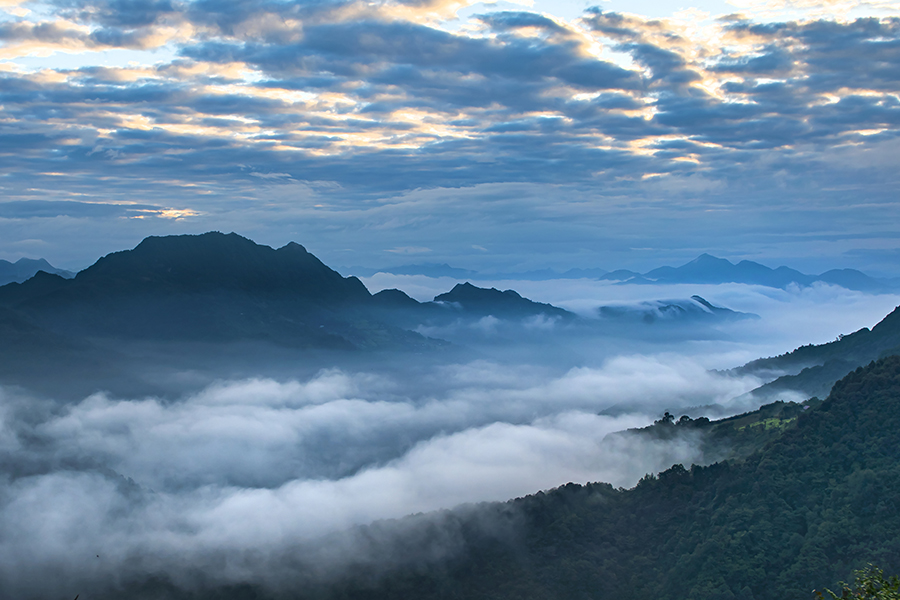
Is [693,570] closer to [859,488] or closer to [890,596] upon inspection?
[859,488]

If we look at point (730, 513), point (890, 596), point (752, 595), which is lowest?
point (752, 595)

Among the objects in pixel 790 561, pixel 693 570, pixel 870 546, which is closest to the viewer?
pixel 870 546

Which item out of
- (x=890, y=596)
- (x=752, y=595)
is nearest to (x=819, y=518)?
(x=752, y=595)

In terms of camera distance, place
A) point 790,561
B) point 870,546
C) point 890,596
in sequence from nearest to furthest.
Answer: point 890,596, point 870,546, point 790,561

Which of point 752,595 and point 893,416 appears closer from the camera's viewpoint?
point 752,595

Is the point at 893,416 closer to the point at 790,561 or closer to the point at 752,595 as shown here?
the point at 790,561

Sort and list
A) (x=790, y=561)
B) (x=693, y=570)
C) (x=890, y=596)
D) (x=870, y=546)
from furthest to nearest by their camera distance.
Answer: (x=693, y=570), (x=790, y=561), (x=870, y=546), (x=890, y=596)

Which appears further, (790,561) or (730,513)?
(730,513)

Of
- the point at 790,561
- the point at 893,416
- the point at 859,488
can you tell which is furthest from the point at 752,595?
the point at 893,416

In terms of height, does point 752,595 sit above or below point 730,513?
below
